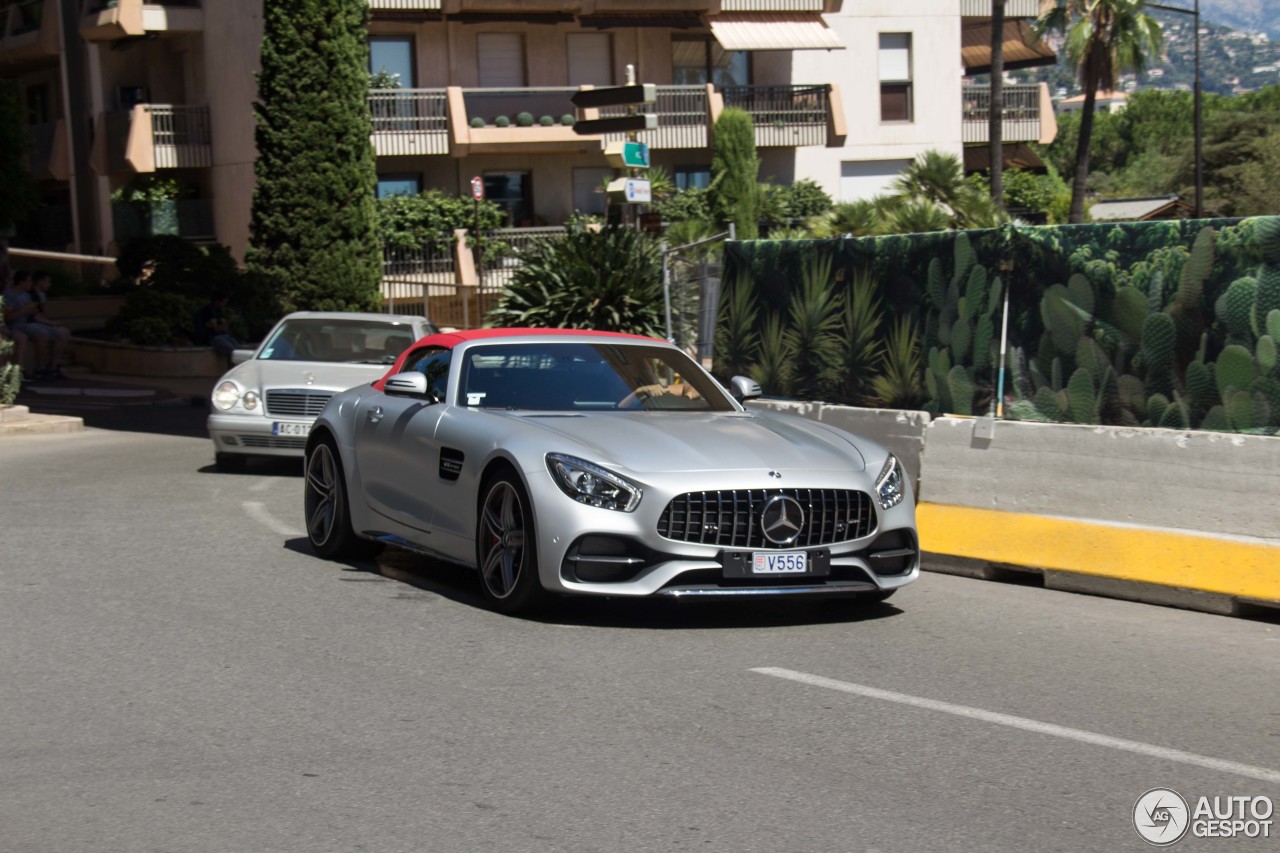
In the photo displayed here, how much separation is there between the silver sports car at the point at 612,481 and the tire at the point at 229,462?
20.9 feet

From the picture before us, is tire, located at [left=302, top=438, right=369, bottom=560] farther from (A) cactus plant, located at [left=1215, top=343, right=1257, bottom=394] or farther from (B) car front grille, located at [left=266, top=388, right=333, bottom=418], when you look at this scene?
(A) cactus plant, located at [left=1215, top=343, right=1257, bottom=394]

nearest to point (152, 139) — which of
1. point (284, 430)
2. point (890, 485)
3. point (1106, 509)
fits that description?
point (284, 430)

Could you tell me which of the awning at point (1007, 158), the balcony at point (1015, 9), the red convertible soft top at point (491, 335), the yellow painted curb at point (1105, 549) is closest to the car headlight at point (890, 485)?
the yellow painted curb at point (1105, 549)

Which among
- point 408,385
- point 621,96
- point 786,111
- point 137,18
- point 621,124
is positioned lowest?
point 408,385

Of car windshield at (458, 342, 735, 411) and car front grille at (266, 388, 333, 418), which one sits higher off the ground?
car windshield at (458, 342, 735, 411)

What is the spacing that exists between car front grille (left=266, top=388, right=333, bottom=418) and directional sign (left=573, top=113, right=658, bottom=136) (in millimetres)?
5461

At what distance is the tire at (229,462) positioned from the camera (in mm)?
16438

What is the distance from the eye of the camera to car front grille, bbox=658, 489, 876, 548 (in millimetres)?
8078

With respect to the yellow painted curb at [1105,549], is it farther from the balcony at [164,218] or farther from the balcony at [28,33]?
the balcony at [28,33]

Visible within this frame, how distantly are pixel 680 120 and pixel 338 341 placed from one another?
1002 inches

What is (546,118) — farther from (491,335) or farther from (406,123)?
(491,335)

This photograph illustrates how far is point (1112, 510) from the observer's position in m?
10.2

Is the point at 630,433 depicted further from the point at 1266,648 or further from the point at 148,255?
the point at 148,255

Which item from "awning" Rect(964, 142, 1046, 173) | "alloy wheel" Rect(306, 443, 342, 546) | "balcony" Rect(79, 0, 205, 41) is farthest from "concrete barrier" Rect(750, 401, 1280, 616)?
"awning" Rect(964, 142, 1046, 173)
